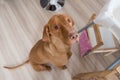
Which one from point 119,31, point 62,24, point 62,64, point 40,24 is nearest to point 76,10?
point 40,24

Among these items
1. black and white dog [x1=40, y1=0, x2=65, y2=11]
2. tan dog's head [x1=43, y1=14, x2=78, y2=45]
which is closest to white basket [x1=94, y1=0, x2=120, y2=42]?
tan dog's head [x1=43, y1=14, x2=78, y2=45]

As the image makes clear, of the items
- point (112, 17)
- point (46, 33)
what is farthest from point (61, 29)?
point (112, 17)

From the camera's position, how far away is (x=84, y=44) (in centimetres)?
159

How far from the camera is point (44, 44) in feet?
4.41

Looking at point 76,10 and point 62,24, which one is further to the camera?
point 76,10

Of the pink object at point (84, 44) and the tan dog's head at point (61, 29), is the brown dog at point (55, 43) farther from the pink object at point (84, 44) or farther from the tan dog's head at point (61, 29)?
the pink object at point (84, 44)

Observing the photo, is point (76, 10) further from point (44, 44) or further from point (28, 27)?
point (44, 44)

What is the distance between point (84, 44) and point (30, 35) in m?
0.51

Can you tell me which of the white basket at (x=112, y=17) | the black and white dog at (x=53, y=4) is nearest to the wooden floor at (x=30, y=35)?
the black and white dog at (x=53, y=4)

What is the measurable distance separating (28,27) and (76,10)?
470 millimetres

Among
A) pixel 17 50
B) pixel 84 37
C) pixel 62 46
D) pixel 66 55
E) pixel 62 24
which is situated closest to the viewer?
pixel 62 24

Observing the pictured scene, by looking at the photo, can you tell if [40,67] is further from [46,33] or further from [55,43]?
[46,33]

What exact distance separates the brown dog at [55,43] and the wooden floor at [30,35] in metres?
0.12

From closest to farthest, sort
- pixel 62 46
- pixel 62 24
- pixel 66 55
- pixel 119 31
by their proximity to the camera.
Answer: pixel 119 31 → pixel 62 24 → pixel 62 46 → pixel 66 55
